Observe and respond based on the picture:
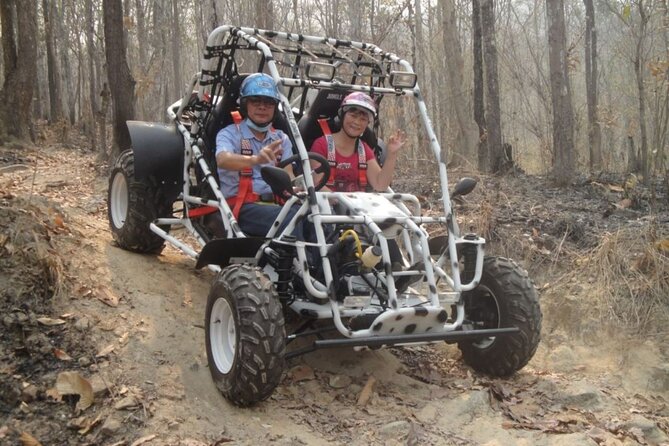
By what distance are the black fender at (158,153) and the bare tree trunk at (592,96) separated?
9.15 m

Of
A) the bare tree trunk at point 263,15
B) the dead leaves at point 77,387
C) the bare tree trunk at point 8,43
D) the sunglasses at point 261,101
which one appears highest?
the bare tree trunk at point 263,15

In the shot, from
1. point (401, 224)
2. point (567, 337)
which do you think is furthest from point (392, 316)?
point (567, 337)

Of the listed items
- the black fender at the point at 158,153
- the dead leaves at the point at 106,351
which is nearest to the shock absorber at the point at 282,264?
the dead leaves at the point at 106,351

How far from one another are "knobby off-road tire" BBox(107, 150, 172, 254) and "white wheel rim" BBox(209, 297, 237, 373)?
1.97m

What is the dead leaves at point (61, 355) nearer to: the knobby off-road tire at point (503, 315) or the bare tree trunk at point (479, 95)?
the knobby off-road tire at point (503, 315)

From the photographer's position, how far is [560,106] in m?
9.09

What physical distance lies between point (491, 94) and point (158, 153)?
634 centimetres

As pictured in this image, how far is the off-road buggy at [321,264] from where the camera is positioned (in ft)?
12.7

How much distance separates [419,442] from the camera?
374cm

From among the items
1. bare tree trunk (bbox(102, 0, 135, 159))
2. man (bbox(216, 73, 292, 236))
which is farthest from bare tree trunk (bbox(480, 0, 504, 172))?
man (bbox(216, 73, 292, 236))

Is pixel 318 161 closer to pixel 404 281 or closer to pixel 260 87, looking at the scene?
pixel 260 87

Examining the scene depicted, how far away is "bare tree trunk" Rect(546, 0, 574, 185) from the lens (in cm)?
895

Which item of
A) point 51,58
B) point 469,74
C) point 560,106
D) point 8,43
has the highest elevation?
point 51,58

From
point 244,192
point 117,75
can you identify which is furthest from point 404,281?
point 117,75
